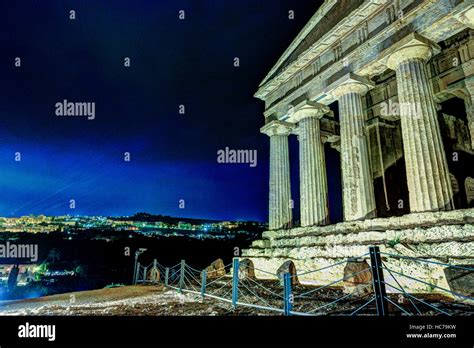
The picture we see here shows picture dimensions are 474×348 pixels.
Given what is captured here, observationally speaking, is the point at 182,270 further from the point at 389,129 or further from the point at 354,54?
the point at 389,129

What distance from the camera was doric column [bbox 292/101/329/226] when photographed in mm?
12359

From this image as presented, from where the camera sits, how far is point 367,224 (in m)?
9.52

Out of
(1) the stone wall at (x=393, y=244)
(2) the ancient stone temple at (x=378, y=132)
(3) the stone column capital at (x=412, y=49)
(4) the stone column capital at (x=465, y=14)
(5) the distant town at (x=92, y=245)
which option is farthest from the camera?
(5) the distant town at (x=92, y=245)

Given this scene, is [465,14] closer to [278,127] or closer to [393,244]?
[393,244]

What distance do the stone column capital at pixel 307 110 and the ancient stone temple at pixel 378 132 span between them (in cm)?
5

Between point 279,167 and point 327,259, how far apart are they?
263 inches

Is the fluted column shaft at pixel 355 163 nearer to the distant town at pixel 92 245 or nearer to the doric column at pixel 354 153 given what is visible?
the doric column at pixel 354 153

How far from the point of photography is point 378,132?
1537 centimetres

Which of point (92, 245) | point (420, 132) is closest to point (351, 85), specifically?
point (420, 132)

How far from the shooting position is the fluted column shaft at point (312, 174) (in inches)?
486

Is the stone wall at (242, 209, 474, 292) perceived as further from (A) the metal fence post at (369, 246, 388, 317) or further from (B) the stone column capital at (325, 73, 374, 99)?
(B) the stone column capital at (325, 73, 374, 99)

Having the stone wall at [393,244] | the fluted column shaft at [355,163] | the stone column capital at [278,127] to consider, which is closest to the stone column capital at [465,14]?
the fluted column shaft at [355,163]

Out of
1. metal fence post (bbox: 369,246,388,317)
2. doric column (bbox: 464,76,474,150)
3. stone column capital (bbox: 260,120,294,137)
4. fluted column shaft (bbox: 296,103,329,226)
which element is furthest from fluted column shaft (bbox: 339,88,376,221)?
metal fence post (bbox: 369,246,388,317)
